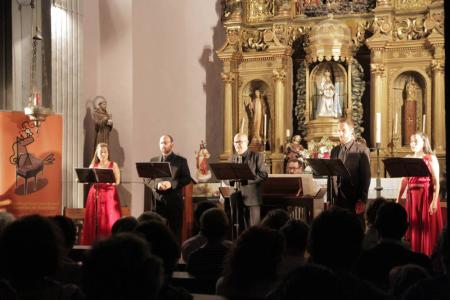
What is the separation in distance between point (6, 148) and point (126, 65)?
13.2 ft

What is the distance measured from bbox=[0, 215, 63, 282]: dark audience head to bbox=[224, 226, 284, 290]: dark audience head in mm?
847

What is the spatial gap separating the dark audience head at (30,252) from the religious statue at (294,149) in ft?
33.9

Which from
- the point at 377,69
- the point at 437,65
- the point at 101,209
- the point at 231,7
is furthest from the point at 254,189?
the point at 231,7

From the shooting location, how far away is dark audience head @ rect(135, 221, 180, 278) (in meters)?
3.86

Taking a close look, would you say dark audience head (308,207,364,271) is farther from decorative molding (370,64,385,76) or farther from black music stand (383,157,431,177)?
decorative molding (370,64,385,76)

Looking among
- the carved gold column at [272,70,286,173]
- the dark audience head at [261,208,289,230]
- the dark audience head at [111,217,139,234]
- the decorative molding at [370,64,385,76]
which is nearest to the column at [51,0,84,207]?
the carved gold column at [272,70,286,173]

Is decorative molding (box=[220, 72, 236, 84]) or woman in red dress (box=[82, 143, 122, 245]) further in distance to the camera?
decorative molding (box=[220, 72, 236, 84])

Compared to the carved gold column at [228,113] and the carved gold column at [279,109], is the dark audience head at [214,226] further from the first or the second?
the carved gold column at [228,113]

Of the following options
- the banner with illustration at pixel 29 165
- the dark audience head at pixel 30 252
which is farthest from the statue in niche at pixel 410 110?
the dark audience head at pixel 30 252

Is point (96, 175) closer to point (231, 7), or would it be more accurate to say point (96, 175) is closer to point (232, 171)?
point (232, 171)

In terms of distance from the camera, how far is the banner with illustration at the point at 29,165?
10.7m

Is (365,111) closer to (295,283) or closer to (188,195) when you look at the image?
(188,195)

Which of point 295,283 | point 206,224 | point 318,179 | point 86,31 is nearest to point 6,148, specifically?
point 86,31

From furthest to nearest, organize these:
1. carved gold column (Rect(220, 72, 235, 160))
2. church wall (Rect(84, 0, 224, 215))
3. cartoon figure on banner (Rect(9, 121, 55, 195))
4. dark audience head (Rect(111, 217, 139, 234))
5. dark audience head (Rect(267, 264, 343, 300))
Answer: carved gold column (Rect(220, 72, 235, 160)) < church wall (Rect(84, 0, 224, 215)) < cartoon figure on banner (Rect(9, 121, 55, 195)) < dark audience head (Rect(111, 217, 139, 234)) < dark audience head (Rect(267, 264, 343, 300))
